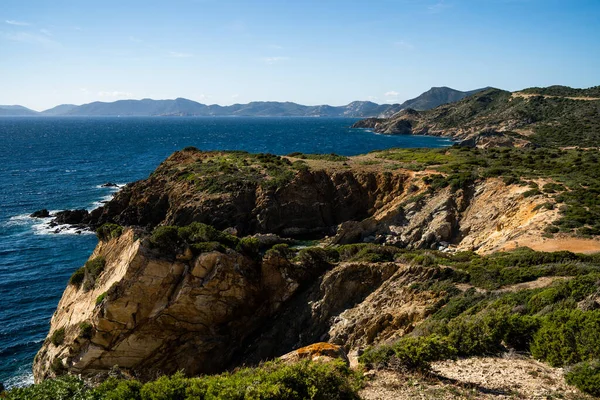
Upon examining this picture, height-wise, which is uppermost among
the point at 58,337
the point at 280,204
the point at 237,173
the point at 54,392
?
the point at 237,173

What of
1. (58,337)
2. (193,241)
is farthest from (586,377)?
(58,337)

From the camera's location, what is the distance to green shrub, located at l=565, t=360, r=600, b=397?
35.4 feet

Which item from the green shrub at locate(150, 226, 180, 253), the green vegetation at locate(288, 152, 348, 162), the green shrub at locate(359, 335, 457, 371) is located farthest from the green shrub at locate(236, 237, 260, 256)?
the green vegetation at locate(288, 152, 348, 162)

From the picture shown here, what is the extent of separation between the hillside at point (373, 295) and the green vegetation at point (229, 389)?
6.1 inches

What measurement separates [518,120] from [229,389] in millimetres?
141968

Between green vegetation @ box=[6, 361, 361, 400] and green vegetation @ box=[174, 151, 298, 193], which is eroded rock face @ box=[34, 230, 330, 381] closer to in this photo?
green vegetation @ box=[6, 361, 361, 400]

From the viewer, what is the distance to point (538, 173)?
47844mm

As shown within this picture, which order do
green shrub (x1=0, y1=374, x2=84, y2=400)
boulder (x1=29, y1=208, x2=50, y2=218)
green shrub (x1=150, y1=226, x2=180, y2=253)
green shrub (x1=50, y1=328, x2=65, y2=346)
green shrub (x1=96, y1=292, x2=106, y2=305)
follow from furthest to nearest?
boulder (x1=29, y1=208, x2=50, y2=218) → green shrub (x1=150, y1=226, x2=180, y2=253) → green shrub (x1=50, y1=328, x2=65, y2=346) → green shrub (x1=96, y1=292, x2=106, y2=305) → green shrub (x1=0, y1=374, x2=84, y2=400)

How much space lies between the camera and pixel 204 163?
65.0 metres

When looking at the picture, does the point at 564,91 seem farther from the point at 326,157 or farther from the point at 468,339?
the point at 468,339

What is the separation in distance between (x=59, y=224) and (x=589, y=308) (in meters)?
58.4

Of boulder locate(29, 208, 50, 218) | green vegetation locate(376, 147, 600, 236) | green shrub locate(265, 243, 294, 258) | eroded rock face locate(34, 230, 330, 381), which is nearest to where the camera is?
eroded rock face locate(34, 230, 330, 381)

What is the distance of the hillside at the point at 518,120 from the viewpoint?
103 m

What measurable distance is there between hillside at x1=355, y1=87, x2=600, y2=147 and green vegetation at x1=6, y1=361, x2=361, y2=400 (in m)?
96.5
